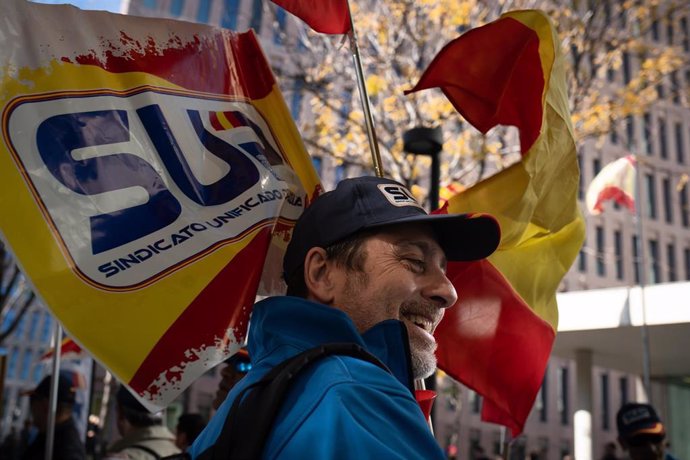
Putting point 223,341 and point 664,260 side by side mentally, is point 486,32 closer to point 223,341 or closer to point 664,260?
point 223,341

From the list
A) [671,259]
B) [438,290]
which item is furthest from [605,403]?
[438,290]

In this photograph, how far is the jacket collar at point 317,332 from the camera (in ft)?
5.56

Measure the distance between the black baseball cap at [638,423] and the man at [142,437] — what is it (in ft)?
9.29

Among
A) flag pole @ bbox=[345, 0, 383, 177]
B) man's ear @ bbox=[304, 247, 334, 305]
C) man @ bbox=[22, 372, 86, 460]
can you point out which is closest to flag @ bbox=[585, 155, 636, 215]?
man @ bbox=[22, 372, 86, 460]

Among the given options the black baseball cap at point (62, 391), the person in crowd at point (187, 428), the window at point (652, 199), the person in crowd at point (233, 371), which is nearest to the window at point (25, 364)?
the window at point (652, 199)

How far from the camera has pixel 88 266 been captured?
7.87ft

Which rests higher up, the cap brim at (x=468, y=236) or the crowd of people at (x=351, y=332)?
the cap brim at (x=468, y=236)

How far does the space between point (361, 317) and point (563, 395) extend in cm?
4654

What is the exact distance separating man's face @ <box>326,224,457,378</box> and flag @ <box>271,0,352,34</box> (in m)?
1.56

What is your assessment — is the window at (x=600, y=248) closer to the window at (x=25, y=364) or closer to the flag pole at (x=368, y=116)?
the flag pole at (x=368, y=116)

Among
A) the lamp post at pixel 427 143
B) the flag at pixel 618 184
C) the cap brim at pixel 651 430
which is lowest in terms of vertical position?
the cap brim at pixel 651 430

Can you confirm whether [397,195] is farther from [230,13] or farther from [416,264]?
[230,13]

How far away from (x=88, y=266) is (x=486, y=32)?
221 centimetres

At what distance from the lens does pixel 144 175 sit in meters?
2.68
